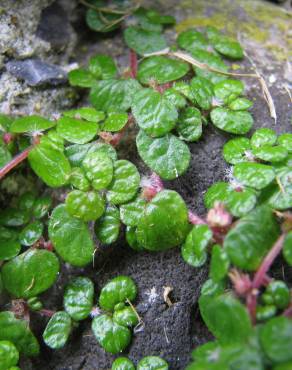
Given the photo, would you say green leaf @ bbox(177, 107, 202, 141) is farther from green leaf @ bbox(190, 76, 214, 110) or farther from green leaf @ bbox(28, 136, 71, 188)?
green leaf @ bbox(28, 136, 71, 188)

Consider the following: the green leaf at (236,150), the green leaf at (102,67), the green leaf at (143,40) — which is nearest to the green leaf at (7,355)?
the green leaf at (236,150)

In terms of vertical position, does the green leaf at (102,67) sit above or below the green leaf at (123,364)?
above

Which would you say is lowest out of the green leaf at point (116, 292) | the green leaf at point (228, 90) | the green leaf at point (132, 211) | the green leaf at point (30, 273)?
the green leaf at point (116, 292)

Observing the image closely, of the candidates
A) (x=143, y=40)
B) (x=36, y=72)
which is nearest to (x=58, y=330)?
(x=36, y=72)

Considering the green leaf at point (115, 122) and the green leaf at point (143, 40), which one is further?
the green leaf at point (143, 40)

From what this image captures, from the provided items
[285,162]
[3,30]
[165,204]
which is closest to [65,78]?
[3,30]

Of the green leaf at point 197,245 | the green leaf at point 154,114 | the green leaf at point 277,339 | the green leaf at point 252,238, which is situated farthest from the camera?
the green leaf at point 154,114

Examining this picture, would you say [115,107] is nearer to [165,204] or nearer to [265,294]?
[165,204]

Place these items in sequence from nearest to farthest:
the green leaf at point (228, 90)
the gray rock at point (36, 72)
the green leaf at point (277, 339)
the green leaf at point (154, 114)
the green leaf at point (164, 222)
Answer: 1. the green leaf at point (277, 339)
2. the green leaf at point (164, 222)
3. the green leaf at point (154, 114)
4. the green leaf at point (228, 90)
5. the gray rock at point (36, 72)

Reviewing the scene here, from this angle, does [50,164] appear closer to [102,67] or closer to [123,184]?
[123,184]

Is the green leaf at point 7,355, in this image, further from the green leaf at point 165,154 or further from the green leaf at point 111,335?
the green leaf at point 165,154
